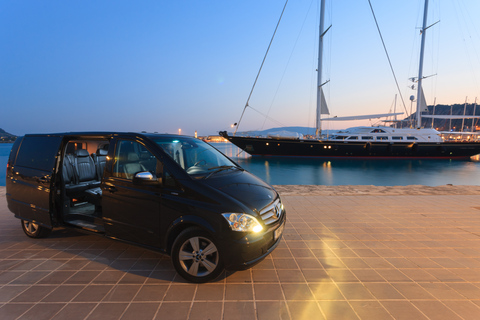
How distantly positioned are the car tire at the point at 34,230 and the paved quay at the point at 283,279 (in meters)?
0.10

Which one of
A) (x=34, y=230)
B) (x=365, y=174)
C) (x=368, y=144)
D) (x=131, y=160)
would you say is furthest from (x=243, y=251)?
(x=368, y=144)

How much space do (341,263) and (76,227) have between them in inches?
153

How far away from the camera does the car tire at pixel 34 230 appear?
Answer: 13.4ft

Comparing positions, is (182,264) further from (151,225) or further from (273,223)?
(273,223)

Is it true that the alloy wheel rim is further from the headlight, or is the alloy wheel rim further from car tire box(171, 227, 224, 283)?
the headlight

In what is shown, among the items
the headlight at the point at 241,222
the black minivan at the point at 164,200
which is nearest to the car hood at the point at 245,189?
the black minivan at the point at 164,200

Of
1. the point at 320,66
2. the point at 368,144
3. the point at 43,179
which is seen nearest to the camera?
the point at 43,179

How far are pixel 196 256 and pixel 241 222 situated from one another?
26.6 inches

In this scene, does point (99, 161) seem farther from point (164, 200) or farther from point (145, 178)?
point (164, 200)

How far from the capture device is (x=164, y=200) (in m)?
2.93

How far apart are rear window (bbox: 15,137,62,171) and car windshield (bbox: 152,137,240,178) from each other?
5.89 feet

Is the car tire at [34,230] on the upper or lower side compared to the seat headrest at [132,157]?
lower

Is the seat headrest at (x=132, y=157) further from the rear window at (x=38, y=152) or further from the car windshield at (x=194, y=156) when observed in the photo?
the rear window at (x=38, y=152)

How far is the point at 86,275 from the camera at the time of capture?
3025mm
